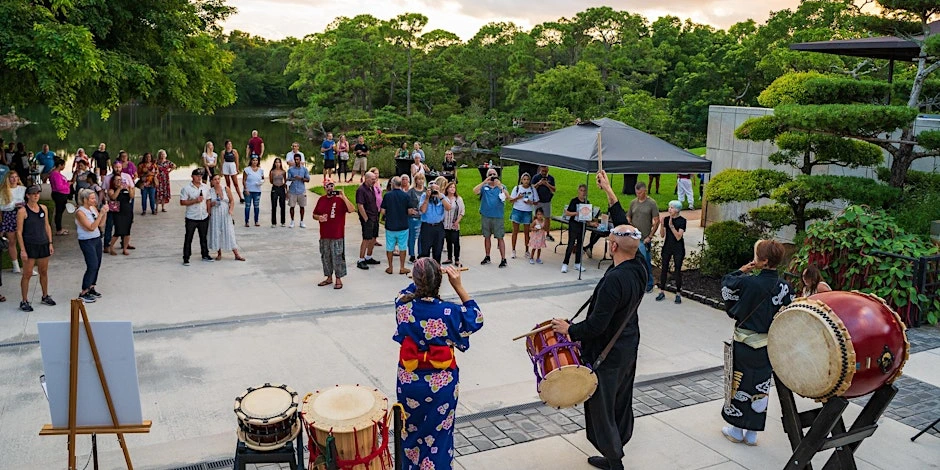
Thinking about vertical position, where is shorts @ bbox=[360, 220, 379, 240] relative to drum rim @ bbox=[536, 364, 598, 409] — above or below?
above

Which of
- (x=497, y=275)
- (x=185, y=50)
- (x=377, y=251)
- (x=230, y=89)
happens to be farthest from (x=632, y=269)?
(x=230, y=89)

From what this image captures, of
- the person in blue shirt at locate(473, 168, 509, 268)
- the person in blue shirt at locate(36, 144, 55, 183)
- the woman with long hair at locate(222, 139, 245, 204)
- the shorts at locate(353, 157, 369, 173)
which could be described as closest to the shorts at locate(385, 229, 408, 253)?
the person in blue shirt at locate(473, 168, 509, 268)

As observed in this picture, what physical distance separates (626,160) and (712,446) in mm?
6596

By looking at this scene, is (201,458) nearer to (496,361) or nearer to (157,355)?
(157,355)

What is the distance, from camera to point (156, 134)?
48.5 m

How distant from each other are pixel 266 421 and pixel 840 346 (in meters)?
3.57

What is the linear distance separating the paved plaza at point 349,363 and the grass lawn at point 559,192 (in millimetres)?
3813

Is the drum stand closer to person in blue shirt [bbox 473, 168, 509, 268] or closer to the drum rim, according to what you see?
the drum rim

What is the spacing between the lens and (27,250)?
971 centimetres

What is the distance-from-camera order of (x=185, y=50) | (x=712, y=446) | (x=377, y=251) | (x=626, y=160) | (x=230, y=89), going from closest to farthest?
(x=712, y=446)
(x=626, y=160)
(x=377, y=251)
(x=185, y=50)
(x=230, y=89)

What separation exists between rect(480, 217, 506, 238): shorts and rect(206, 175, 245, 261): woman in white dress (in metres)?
4.25

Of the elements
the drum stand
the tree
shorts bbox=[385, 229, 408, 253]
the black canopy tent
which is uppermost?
the tree

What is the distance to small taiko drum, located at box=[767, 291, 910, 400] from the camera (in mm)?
4719

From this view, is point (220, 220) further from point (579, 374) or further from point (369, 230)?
point (579, 374)
